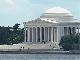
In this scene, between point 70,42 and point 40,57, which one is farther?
point 70,42

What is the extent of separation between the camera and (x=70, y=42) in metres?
181

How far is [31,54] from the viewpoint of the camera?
148750mm

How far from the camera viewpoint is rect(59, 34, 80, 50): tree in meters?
173

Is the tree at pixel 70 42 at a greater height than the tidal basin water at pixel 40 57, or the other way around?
the tree at pixel 70 42

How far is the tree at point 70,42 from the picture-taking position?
566ft

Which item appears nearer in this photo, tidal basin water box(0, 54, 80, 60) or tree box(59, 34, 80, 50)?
tidal basin water box(0, 54, 80, 60)

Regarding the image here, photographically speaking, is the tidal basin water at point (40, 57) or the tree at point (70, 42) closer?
the tidal basin water at point (40, 57)

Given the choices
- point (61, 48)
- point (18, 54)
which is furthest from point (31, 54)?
point (61, 48)

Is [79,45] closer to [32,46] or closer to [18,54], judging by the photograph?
[32,46]

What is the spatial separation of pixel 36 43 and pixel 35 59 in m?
59.6

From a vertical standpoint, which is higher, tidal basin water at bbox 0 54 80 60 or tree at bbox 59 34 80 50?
tree at bbox 59 34 80 50

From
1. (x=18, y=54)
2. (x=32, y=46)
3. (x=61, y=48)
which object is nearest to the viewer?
(x=18, y=54)

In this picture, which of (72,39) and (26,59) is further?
(72,39)

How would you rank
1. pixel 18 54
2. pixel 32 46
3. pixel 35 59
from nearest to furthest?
pixel 35 59, pixel 18 54, pixel 32 46
